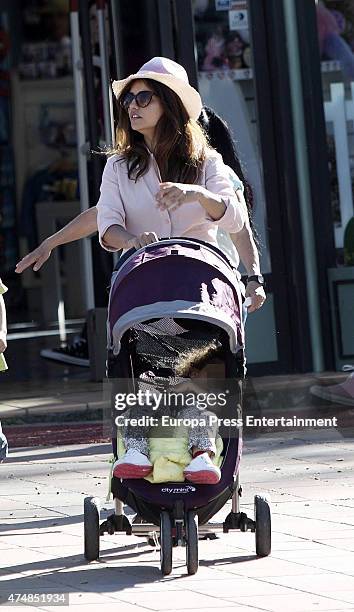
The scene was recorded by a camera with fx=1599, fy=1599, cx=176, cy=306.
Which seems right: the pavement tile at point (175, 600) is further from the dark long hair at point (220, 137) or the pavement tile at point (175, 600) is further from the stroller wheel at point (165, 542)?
the dark long hair at point (220, 137)

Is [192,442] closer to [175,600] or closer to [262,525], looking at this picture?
[262,525]

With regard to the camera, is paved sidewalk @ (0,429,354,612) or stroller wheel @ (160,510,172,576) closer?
paved sidewalk @ (0,429,354,612)

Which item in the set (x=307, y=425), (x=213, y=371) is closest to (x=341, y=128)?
(x=307, y=425)

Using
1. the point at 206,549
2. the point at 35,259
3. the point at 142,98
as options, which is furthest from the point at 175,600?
the point at 142,98

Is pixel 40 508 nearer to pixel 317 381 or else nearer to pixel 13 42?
pixel 317 381

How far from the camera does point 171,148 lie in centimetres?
610

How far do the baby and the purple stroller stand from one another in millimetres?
48

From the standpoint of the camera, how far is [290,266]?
1148 centimetres

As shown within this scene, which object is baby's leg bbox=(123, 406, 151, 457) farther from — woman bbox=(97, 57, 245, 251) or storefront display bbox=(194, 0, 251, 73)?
storefront display bbox=(194, 0, 251, 73)

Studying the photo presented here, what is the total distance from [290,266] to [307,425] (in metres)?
2.15

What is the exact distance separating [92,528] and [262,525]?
2.06 feet

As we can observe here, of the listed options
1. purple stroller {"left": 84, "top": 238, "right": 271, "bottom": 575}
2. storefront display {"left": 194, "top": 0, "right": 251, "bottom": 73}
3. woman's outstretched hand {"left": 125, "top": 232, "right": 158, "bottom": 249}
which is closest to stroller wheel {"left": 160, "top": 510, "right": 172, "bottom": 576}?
purple stroller {"left": 84, "top": 238, "right": 271, "bottom": 575}

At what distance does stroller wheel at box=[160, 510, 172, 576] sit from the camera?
5.59 meters

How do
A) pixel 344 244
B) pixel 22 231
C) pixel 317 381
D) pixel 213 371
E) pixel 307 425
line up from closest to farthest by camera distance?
pixel 213 371 → pixel 307 425 → pixel 317 381 → pixel 344 244 → pixel 22 231
